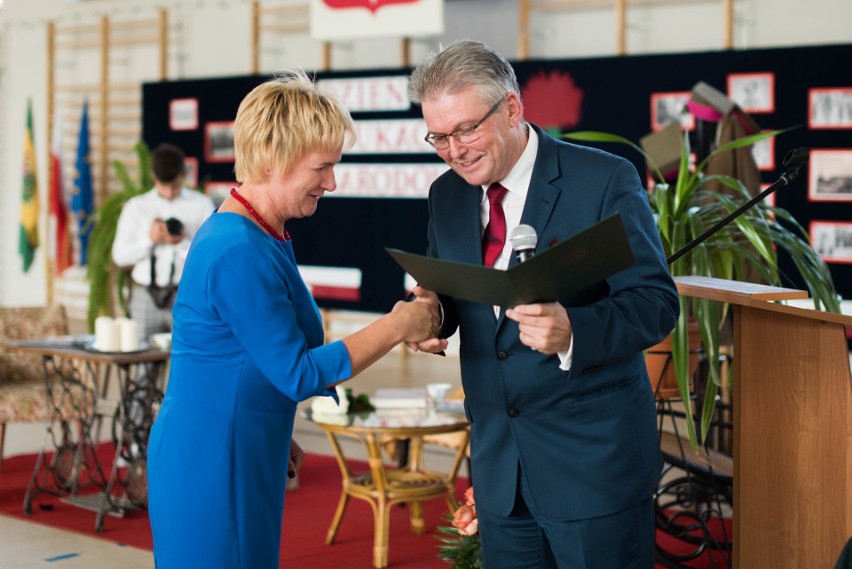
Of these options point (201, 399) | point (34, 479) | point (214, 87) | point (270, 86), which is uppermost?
point (214, 87)

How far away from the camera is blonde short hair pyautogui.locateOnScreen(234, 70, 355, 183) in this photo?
74.9 inches

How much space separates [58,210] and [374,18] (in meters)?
4.20

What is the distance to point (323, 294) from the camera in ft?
27.7

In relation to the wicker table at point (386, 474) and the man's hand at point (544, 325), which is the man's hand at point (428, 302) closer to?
the man's hand at point (544, 325)

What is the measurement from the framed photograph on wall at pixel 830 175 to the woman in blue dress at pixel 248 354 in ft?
17.0

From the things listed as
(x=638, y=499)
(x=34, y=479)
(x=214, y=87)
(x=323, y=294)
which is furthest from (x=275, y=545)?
(x=214, y=87)

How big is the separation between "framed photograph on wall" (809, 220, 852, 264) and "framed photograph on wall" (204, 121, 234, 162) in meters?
4.62

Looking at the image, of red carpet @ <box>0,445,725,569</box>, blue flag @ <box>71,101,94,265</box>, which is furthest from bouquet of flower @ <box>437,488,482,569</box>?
blue flag @ <box>71,101,94,265</box>

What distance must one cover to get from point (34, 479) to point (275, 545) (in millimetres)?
3392

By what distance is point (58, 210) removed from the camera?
1021cm

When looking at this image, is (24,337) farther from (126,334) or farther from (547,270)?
(547,270)

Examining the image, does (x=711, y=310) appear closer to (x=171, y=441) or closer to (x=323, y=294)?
(x=171, y=441)

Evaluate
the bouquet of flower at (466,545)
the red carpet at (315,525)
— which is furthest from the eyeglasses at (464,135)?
the red carpet at (315,525)

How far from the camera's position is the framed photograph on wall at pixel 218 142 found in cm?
884
